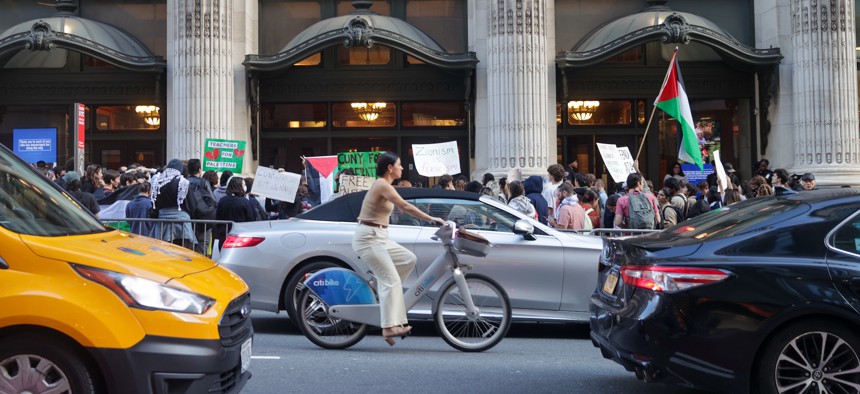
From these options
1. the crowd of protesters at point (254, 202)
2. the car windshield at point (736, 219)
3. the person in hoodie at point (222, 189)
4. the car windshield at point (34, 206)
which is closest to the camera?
the car windshield at point (34, 206)

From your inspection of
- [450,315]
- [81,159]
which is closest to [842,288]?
[450,315]

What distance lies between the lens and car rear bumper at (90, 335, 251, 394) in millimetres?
4457

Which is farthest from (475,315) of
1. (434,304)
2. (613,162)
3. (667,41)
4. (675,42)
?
(675,42)

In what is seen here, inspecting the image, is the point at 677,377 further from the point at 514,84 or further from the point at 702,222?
the point at 514,84

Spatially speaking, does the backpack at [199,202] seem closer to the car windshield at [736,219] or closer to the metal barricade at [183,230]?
the metal barricade at [183,230]

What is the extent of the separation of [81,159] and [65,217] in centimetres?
1016

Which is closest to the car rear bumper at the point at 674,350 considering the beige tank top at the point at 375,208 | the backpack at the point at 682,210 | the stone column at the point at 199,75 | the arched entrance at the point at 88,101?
the beige tank top at the point at 375,208

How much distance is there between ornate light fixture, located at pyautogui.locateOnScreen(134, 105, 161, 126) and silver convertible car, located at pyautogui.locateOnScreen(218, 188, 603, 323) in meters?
12.4

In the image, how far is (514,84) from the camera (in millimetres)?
18781

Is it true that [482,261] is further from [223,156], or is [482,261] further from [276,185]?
[223,156]

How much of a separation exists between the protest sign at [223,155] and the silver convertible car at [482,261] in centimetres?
698

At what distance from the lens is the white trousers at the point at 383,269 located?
7.64 m

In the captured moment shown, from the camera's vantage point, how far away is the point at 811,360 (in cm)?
521

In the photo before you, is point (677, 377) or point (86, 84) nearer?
point (677, 377)
